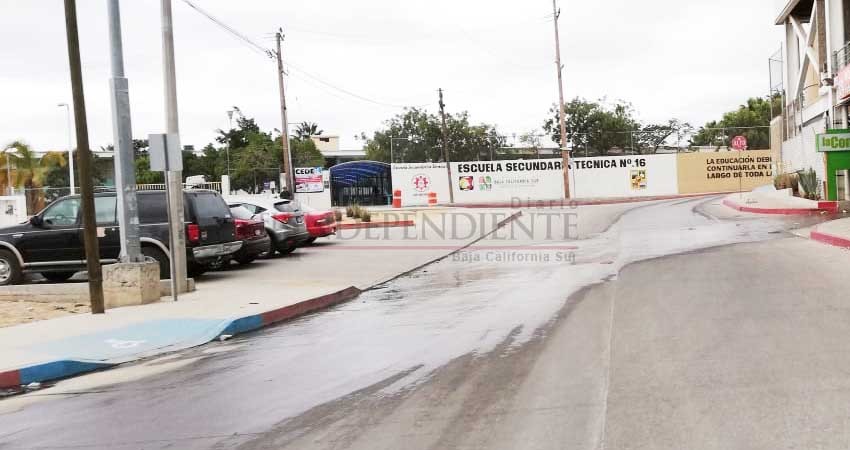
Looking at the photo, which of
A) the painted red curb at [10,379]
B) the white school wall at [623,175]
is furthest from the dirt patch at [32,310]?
the white school wall at [623,175]

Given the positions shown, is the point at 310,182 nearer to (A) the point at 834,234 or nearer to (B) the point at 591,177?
(B) the point at 591,177

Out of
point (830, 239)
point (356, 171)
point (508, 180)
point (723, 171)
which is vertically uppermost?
point (356, 171)

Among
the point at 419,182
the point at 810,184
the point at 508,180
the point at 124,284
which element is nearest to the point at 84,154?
the point at 124,284

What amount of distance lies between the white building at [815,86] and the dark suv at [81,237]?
19.2m

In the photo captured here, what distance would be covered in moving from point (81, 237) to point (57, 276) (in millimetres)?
1912

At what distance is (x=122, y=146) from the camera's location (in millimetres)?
12453

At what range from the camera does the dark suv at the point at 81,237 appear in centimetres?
1426

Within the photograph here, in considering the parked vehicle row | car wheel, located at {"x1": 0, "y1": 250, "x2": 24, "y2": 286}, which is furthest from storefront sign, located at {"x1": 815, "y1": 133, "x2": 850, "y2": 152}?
car wheel, located at {"x1": 0, "y1": 250, "x2": 24, "y2": 286}

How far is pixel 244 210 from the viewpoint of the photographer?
18594 millimetres

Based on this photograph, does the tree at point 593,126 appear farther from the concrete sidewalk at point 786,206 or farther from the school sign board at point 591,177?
the concrete sidewalk at point 786,206

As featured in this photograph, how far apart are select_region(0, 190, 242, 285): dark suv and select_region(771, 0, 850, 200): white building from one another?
19204mm

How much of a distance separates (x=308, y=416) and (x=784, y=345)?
413 centimetres

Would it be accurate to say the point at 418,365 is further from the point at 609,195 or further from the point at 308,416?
the point at 609,195

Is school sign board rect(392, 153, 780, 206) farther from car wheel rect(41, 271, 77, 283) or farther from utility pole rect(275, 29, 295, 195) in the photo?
car wheel rect(41, 271, 77, 283)
